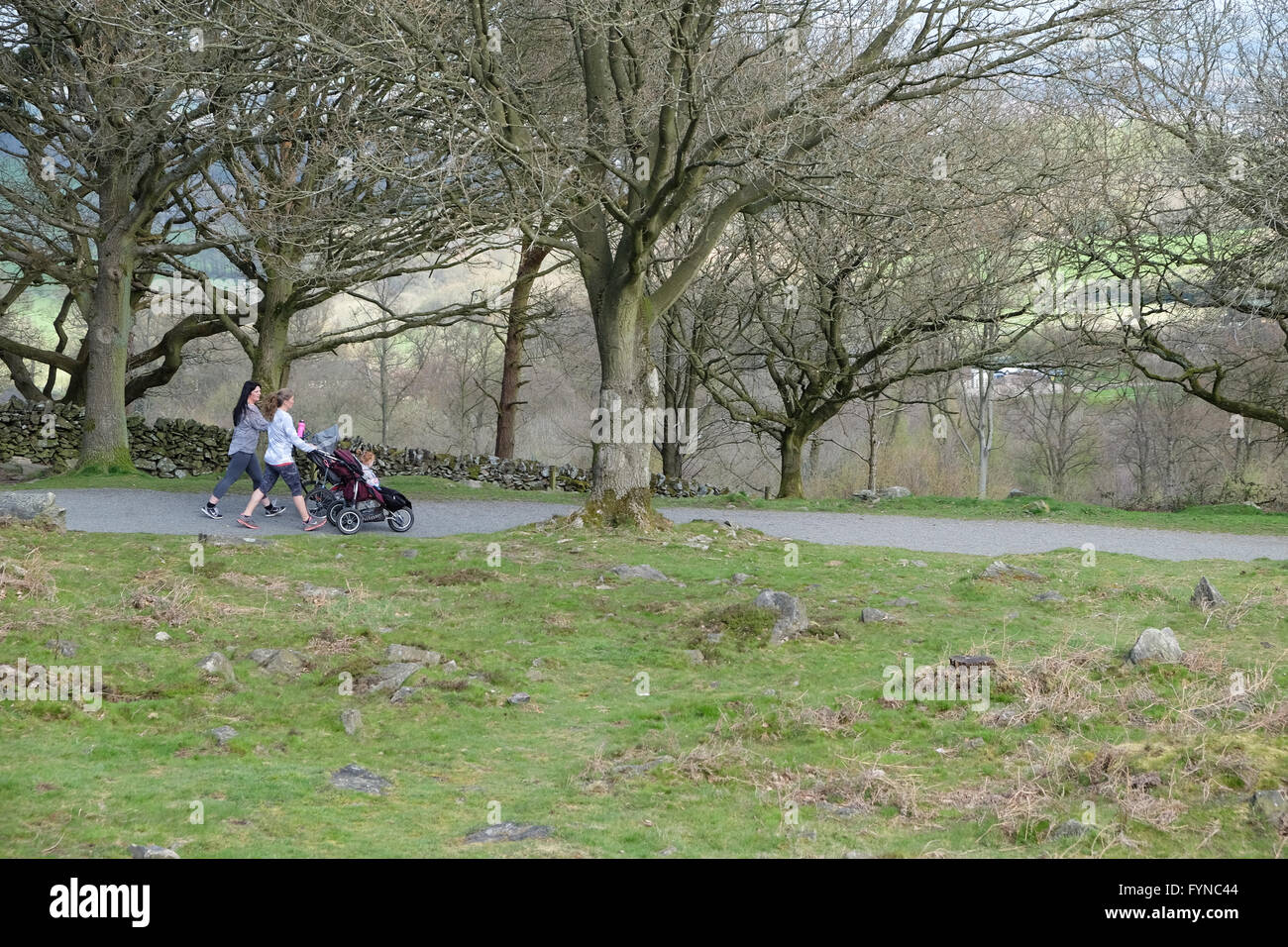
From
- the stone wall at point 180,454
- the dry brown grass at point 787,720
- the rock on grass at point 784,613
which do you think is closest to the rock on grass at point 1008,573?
the rock on grass at point 784,613

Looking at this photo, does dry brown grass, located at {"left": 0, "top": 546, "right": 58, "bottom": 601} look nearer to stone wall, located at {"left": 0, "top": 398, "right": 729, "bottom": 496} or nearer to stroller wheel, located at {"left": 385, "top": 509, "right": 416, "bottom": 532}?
stroller wheel, located at {"left": 385, "top": 509, "right": 416, "bottom": 532}

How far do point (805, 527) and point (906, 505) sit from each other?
14.8 feet

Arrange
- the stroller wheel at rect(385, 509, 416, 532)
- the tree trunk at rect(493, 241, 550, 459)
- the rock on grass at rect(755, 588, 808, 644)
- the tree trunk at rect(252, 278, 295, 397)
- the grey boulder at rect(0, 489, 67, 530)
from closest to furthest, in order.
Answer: the rock on grass at rect(755, 588, 808, 644)
the grey boulder at rect(0, 489, 67, 530)
the stroller wheel at rect(385, 509, 416, 532)
the tree trunk at rect(252, 278, 295, 397)
the tree trunk at rect(493, 241, 550, 459)

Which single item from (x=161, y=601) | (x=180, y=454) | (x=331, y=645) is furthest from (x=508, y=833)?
(x=180, y=454)

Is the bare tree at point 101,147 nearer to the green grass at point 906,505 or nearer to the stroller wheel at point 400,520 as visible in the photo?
the green grass at point 906,505

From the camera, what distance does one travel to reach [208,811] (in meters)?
5.72

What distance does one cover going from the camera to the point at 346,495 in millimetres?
15805

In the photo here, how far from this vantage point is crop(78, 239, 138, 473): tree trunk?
72.4ft

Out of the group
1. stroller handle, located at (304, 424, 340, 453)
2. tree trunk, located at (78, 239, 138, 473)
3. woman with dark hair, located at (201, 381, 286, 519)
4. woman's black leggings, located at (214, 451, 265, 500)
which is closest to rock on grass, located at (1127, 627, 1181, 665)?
stroller handle, located at (304, 424, 340, 453)

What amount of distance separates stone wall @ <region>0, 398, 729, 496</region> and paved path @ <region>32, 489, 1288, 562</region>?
6.62 meters

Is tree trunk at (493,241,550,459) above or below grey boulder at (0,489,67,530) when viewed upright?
above

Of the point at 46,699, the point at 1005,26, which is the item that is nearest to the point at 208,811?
the point at 46,699

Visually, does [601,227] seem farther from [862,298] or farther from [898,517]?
[862,298]

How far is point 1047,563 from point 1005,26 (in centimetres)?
706
